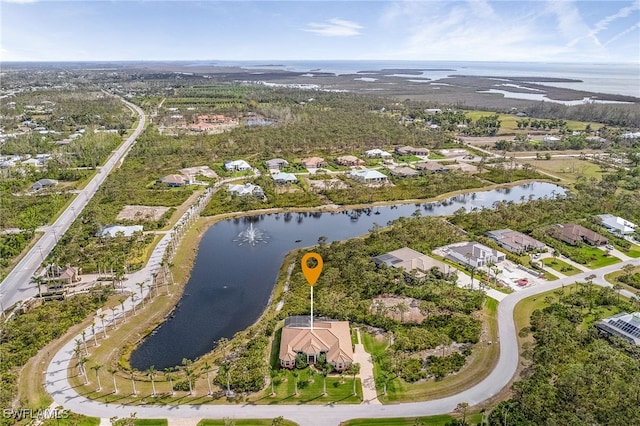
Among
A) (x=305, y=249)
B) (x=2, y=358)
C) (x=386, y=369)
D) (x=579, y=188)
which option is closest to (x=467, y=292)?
(x=386, y=369)

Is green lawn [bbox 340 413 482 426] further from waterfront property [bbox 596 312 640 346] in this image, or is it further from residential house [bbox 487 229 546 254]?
→ residential house [bbox 487 229 546 254]

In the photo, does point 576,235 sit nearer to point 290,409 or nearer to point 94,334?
point 290,409

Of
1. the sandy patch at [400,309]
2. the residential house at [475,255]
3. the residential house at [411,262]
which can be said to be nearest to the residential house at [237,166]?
the residential house at [411,262]

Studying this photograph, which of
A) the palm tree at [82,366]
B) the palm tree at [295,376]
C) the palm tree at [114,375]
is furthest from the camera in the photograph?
the palm tree at [82,366]

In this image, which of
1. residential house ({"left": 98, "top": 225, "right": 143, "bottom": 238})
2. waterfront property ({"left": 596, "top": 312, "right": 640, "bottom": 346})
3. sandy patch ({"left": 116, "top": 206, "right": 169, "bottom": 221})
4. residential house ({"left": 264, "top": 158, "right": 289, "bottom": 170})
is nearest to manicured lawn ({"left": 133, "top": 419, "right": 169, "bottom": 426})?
residential house ({"left": 98, "top": 225, "right": 143, "bottom": 238})

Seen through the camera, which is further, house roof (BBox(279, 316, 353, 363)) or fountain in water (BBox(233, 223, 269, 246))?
fountain in water (BBox(233, 223, 269, 246))

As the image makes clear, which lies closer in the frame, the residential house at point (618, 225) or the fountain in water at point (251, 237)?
the residential house at point (618, 225)

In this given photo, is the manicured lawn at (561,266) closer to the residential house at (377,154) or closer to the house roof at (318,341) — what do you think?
the house roof at (318,341)
